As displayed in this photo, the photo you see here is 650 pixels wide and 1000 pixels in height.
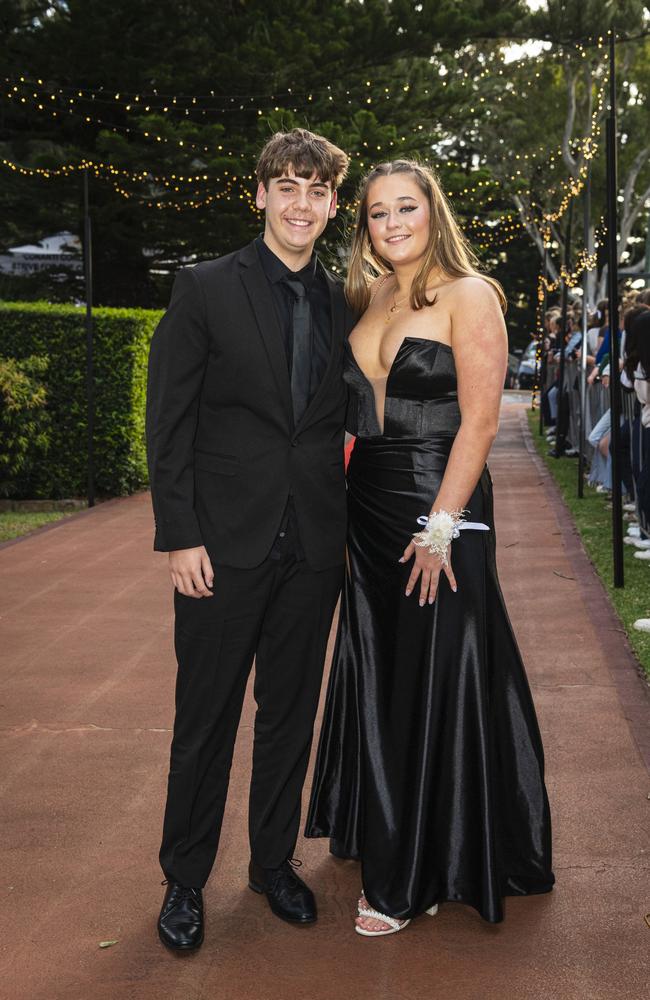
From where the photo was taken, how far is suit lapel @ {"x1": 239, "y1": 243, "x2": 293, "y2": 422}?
119 inches

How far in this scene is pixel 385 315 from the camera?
3.22m

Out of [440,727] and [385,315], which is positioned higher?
[385,315]

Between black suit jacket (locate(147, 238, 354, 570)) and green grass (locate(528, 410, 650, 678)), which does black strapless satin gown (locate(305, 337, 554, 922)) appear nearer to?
black suit jacket (locate(147, 238, 354, 570))

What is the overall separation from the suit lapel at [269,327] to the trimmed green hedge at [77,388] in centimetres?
935

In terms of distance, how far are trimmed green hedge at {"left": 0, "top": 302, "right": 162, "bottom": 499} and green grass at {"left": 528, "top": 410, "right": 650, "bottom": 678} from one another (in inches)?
185

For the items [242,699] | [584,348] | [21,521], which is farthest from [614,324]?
[21,521]

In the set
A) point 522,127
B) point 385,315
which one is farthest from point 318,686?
point 522,127

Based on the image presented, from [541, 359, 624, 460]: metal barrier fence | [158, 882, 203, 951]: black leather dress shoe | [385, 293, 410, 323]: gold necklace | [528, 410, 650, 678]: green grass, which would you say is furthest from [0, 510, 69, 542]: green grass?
[385, 293, 410, 323]: gold necklace

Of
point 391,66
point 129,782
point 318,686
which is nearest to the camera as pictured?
point 318,686

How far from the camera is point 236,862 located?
3.53 m

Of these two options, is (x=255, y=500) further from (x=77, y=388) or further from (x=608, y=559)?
(x=77, y=388)

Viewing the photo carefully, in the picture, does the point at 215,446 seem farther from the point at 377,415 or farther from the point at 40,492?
the point at 40,492

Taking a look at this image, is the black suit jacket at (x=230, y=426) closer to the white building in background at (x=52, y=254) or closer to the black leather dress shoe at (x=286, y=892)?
the black leather dress shoe at (x=286, y=892)

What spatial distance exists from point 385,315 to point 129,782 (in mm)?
1970
